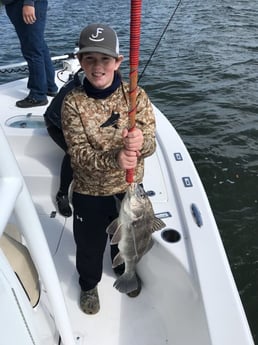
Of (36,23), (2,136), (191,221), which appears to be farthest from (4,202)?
(36,23)

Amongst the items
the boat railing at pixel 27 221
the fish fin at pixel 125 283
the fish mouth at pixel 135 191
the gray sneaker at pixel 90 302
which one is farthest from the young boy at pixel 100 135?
the boat railing at pixel 27 221

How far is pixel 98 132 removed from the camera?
2312 millimetres

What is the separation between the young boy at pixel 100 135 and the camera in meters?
2.10

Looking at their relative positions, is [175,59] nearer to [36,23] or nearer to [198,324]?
[36,23]

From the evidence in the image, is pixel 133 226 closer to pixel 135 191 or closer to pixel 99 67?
pixel 135 191

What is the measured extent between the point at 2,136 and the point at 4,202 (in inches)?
10.5

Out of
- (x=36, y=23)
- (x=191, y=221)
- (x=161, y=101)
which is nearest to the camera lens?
(x=191, y=221)

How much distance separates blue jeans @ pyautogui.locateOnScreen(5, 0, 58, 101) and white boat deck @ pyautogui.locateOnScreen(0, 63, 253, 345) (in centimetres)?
43

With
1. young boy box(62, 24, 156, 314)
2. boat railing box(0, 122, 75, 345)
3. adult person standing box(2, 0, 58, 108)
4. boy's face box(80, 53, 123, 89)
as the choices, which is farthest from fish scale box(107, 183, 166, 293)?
adult person standing box(2, 0, 58, 108)

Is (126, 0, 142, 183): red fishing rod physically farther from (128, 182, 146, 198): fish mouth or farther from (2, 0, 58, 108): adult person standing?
(2, 0, 58, 108): adult person standing

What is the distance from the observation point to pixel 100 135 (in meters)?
2.32

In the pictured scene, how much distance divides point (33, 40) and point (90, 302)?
2586mm

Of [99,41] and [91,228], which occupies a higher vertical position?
[99,41]

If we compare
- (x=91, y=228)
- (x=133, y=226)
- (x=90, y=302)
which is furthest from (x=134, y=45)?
(x=90, y=302)
